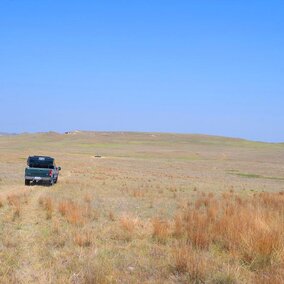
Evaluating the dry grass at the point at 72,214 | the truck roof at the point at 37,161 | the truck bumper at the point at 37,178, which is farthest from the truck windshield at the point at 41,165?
the dry grass at the point at 72,214

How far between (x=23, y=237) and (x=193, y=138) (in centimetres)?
17549

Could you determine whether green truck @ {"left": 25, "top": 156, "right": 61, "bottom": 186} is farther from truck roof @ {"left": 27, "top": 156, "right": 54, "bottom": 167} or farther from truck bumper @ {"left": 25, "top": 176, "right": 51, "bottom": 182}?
truck roof @ {"left": 27, "top": 156, "right": 54, "bottom": 167}

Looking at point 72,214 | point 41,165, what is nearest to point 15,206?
point 72,214

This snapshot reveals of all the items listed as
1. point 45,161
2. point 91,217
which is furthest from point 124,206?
point 45,161

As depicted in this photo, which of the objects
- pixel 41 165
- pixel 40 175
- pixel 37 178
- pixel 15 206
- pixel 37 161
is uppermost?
pixel 37 161

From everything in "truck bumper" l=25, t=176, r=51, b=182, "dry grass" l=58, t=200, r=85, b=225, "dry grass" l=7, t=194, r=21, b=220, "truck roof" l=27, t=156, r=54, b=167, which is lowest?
"truck bumper" l=25, t=176, r=51, b=182

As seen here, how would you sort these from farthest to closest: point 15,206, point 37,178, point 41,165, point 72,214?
point 41,165
point 37,178
point 15,206
point 72,214

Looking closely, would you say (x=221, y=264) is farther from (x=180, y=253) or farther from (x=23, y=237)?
(x=23, y=237)

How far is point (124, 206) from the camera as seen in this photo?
19781mm

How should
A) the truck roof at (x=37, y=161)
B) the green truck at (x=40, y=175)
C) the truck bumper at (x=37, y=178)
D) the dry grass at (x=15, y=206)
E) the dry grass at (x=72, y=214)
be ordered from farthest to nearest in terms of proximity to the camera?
the truck roof at (x=37, y=161) < the green truck at (x=40, y=175) < the truck bumper at (x=37, y=178) < the dry grass at (x=15, y=206) < the dry grass at (x=72, y=214)

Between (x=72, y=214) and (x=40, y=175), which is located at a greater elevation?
(x=72, y=214)

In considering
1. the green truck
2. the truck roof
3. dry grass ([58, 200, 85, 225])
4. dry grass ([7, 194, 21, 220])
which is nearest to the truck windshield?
the truck roof

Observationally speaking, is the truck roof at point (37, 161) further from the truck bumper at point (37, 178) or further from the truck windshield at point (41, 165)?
the truck bumper at point (37, 178)

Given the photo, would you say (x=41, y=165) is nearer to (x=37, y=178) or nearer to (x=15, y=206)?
(x=37, y=178)
